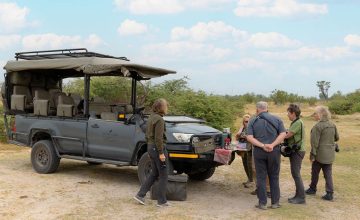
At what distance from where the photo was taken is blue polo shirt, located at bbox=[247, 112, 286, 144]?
7574 millimetres

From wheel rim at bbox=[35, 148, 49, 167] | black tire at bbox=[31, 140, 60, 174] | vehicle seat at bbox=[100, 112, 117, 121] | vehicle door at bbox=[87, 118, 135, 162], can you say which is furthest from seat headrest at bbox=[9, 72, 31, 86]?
vehicle seat at bbox=[100, 112, 117, 121]

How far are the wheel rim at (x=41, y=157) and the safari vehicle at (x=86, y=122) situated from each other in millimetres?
13

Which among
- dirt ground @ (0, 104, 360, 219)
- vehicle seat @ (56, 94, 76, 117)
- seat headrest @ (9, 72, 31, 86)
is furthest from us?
seat headrest @ (9, 72, 31, 86)

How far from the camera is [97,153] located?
942 centimetres

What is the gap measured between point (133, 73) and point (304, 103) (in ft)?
182

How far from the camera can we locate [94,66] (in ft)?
30.8

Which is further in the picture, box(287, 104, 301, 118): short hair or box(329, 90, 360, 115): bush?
box(329, 90, 360, 115): bush

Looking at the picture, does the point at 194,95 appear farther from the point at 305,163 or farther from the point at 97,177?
the point at 97,177

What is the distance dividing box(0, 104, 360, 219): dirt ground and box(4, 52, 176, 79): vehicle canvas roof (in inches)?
87.6

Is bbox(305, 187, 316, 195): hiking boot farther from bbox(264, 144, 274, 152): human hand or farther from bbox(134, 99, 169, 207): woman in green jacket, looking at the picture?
bbox(134, 99, 169, 207): woman in green jacket

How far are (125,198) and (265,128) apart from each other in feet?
8.73

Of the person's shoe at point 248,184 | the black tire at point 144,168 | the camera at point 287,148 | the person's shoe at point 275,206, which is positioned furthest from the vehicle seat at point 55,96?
the person's shoe at point 275,206

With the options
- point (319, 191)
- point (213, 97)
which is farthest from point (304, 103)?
point (319, 191)

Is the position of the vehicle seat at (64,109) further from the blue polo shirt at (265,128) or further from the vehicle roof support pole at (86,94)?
the blue polo shirt at (265,128)
